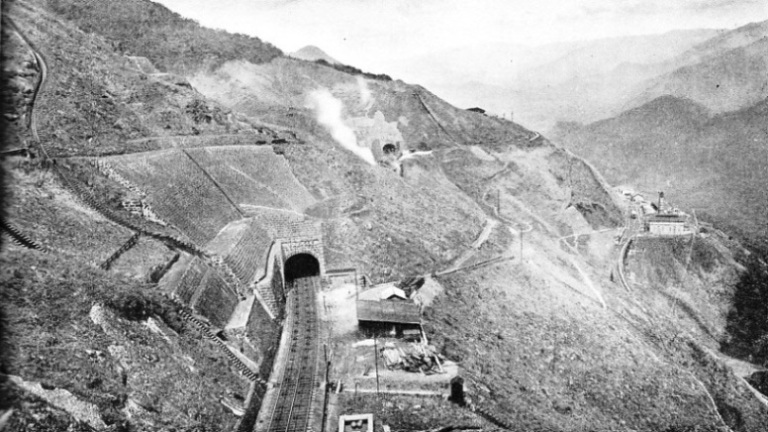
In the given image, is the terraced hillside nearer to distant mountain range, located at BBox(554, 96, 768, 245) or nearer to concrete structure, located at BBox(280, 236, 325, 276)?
concrete structure, located at BBox(280, 236, 325, 276)

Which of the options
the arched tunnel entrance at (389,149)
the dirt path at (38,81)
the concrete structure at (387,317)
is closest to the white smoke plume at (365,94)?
the arched tunnel entrance at (389,149)

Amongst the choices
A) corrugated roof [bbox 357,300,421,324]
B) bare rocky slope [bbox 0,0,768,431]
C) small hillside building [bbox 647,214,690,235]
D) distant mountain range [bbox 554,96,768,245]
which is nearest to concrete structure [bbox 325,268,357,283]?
bare rocky slope [bbox 0,0,768,431]

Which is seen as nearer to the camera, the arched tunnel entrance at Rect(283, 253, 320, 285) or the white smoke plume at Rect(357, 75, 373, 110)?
the arched tunnel entrance at Rect(283, 253, 320, 285)

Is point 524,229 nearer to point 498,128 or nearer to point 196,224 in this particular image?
point 498,128

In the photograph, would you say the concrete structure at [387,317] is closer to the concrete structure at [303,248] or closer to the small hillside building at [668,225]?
the concrete structure at [303,248]

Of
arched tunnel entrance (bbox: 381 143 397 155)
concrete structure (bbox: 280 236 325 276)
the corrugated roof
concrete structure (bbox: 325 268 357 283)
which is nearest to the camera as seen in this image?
the corrugated roof

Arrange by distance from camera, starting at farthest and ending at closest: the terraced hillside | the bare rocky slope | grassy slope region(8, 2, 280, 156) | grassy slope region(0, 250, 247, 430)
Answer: the terraced hillside → grassy slope region(8, 2, 280, 156) → the bare rocky slope → grassy slope region(0, 250, 247, 430)

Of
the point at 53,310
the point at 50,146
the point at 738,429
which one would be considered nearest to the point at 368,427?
the point at 53,310
